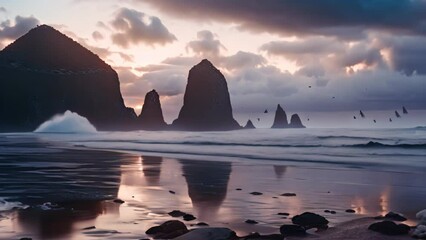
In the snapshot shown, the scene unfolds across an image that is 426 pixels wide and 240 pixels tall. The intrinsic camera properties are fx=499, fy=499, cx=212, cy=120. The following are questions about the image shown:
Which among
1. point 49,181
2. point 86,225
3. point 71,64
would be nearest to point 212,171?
point 49,181

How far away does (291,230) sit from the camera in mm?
9484

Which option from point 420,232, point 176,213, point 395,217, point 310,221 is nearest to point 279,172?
point 395,217

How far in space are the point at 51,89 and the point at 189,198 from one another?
178683 mm

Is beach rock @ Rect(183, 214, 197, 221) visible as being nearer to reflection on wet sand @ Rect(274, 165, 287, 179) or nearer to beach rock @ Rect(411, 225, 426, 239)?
beach rock @ Rect(411, 225, 426, 239)

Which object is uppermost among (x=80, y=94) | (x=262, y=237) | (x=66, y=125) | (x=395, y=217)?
(x=80, y=94)

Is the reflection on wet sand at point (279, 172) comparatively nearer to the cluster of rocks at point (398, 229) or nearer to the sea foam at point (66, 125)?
the cluster of rocks at point (398, 229)

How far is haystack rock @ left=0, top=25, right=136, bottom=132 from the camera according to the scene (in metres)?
170

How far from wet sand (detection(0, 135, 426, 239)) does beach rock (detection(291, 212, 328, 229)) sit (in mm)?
319

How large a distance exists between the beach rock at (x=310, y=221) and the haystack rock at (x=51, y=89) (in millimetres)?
163878

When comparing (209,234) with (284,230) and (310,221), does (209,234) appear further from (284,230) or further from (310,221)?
(310,221)

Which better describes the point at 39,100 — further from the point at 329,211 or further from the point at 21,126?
the point at 329,211

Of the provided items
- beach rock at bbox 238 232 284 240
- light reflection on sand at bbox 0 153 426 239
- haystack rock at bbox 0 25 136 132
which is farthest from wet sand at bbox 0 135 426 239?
haystack rock at bbox 0 25 136 132

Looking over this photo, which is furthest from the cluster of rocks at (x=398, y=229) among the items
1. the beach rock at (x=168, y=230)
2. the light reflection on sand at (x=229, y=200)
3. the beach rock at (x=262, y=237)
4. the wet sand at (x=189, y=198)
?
the beach rock at (x=168, y=230)

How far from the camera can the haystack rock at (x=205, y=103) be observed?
177 m
